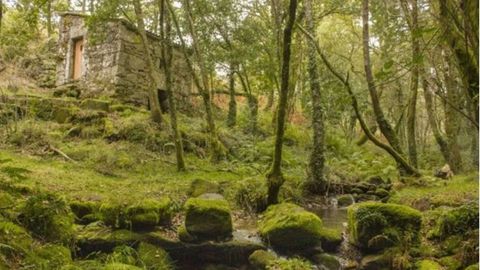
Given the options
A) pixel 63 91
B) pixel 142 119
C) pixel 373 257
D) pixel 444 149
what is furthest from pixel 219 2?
pixel 373 257

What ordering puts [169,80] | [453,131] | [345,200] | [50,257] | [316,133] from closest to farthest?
[50,257] < [345,200] < [316,133] < [169,80] < [453,131]

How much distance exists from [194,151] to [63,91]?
6499 mm

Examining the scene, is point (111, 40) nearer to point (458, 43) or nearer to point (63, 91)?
point (63, 91)

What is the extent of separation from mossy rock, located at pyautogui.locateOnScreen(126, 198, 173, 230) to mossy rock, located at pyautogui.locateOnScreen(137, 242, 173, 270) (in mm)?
433

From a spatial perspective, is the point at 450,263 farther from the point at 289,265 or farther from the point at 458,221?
the point at 289,265

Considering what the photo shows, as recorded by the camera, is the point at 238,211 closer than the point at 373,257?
No

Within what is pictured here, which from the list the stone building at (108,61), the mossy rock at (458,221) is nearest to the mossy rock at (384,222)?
the mossy rock at (458,221)

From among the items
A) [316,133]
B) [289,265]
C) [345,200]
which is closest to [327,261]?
[289,265]

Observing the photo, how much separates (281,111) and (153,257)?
330cm

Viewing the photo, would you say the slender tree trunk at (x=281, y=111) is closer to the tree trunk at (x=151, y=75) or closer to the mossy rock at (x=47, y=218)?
the mossy rock at (x=47, y=218)

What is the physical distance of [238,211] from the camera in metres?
8.59

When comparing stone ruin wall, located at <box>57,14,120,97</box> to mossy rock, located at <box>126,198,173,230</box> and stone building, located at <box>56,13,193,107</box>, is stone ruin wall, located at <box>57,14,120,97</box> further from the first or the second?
mossy rock, located at <box>126,198,173,230</box>

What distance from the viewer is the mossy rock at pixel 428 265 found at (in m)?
5.32

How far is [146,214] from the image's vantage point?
656cm
